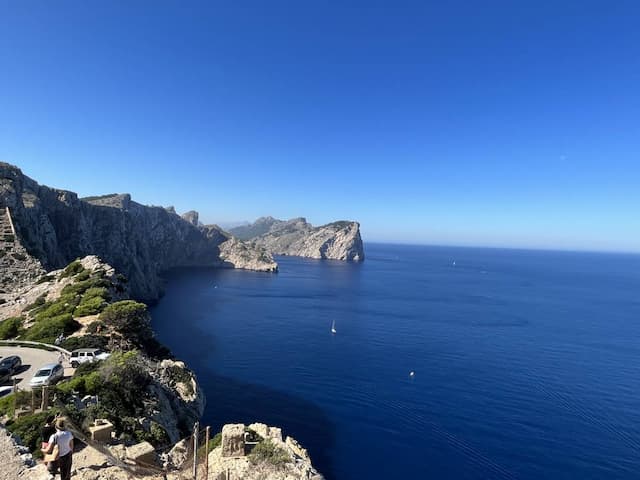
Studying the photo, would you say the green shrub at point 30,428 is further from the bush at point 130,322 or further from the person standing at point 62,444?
the bush at point 130,322

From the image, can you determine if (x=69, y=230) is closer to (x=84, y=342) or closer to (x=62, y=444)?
(x=84, y=342)

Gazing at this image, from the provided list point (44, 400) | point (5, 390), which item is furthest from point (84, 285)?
point (44, 400)

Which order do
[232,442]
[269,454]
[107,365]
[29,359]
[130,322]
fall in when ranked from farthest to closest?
[130,322] → [29,359] → [107,365] → [232,442] → [269,454]

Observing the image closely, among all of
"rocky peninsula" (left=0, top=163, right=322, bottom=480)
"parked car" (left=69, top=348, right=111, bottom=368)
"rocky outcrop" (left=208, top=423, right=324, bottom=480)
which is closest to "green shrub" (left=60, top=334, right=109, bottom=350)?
"rocky peninsula" (left=0, top=163, right=322, bottom=480)

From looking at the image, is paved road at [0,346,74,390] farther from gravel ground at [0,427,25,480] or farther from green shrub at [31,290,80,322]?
gravel ground at [0,427,25,480]

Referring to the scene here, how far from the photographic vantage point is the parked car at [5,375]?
89.1 ft

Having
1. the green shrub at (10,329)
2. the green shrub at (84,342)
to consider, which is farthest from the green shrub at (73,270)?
the green shrub at (84,342)

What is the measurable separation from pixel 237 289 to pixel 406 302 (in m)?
68.6

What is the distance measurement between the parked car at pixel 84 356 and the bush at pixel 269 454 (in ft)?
56.3

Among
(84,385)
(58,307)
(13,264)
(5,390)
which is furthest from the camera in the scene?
(13,264)

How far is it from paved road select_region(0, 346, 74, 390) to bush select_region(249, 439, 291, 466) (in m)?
17.6

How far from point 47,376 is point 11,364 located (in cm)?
615

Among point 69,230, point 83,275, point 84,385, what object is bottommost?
point 84,385

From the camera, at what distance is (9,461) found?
12.8m
